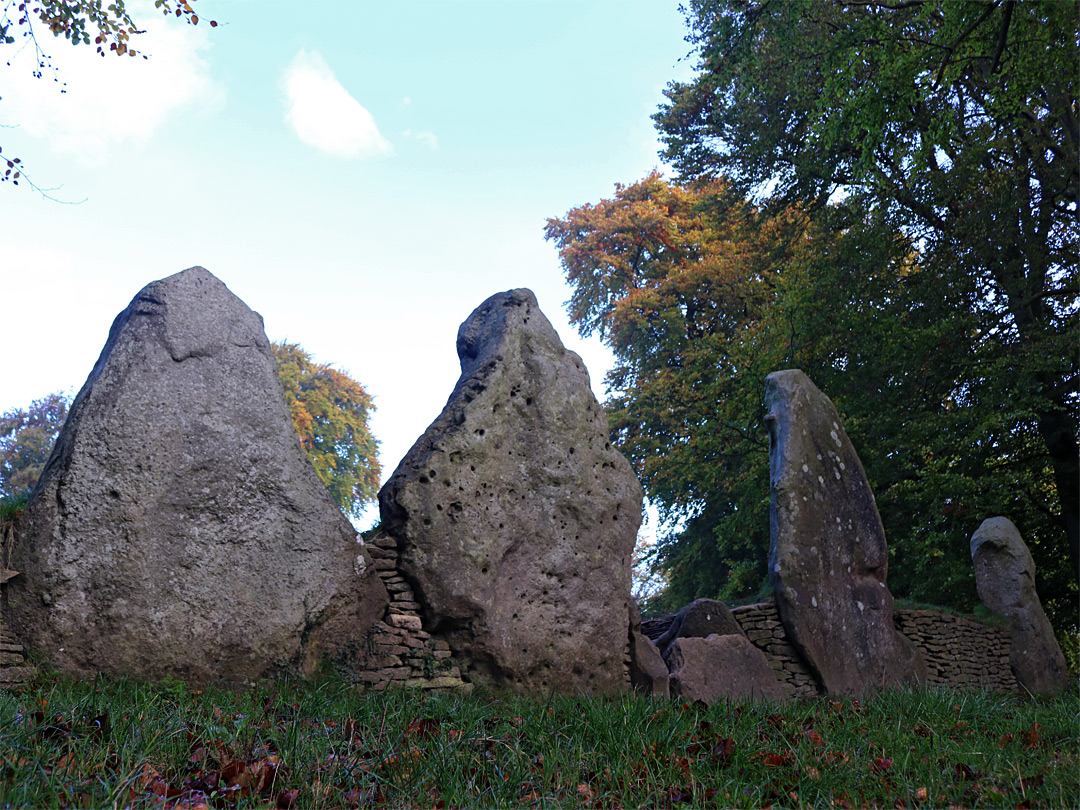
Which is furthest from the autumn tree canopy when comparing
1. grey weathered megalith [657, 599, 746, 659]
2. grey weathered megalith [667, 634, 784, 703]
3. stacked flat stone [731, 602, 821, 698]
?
grey weathered megalith [667, 634, 784, 703]

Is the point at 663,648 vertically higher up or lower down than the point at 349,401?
lower down

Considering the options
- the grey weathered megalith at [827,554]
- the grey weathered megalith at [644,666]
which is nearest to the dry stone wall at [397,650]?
the grey weathered megalith at [644,666]

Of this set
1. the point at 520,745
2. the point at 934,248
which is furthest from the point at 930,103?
the point at 520,745

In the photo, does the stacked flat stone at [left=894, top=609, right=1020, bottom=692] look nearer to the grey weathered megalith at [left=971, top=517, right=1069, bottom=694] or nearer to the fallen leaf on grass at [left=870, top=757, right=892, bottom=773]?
the grey weathered megalith at [left=971, top=517, right=1069, bottom=694]

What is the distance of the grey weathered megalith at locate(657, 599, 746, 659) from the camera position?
8781 mm

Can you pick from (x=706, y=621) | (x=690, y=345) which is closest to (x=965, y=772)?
(x=706, y=621)

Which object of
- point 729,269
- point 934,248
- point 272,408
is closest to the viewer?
point 272,408

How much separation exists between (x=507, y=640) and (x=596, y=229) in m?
17.0

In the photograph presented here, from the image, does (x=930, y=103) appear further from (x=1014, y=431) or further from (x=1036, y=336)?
(x=1014, y=431)

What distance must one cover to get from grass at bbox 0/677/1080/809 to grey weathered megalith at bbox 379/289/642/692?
3.84ft

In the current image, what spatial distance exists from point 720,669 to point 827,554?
231 centimetres

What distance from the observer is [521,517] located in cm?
732

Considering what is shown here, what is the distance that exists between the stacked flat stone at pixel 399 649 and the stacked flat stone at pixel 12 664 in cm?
221

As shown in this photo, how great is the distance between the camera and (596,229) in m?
Answer: 22.3
